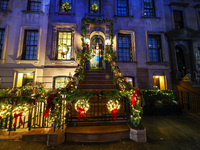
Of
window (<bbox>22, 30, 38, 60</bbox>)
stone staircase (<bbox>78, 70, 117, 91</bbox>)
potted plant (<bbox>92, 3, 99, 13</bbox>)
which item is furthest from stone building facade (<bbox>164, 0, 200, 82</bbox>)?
window (<bbox>22, 30, 38, 60</bbox>)

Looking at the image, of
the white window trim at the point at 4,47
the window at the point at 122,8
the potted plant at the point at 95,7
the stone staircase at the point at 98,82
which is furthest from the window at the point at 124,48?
the white window trim at the point at 4,47

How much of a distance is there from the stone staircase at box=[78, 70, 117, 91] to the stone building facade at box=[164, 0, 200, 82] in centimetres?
723

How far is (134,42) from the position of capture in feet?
31.8

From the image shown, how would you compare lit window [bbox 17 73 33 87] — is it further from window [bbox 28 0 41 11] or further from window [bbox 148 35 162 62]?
window [bbox 148 35 162 62]

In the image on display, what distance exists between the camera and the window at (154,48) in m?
10.0

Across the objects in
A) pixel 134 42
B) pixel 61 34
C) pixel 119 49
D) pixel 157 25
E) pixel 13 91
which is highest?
pixel 157 25

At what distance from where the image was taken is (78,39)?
9.28 meters

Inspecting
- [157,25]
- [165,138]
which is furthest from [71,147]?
[157,25]

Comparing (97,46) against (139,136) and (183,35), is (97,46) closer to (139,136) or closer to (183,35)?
(139,136)

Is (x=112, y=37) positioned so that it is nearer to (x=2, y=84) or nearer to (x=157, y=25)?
(x=157, y=25)

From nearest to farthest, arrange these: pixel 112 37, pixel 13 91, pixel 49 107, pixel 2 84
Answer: pixel 49 107 < pixel 13 91 < pixel 2 84 < pixel 112 37

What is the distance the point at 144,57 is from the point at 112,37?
4003 mm

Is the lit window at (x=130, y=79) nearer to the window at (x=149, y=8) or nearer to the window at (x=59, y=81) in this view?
the window at (x=59, y=81)

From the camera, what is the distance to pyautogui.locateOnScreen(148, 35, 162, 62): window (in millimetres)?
10003
